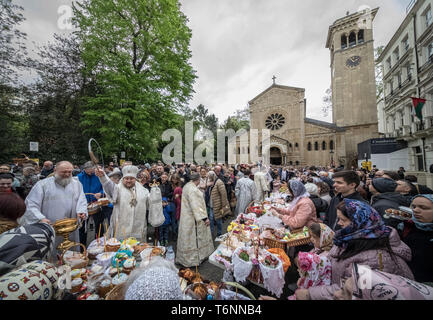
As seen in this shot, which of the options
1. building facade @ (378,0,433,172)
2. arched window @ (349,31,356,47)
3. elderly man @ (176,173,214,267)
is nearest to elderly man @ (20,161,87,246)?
elderly man @ (176,173,214,267)

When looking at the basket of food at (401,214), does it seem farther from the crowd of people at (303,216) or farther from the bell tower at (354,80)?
the bell tower at (354,80)

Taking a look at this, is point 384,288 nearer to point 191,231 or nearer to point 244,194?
point 191,231

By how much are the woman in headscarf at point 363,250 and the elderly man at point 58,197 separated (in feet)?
12.2

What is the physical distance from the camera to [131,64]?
10219 mm

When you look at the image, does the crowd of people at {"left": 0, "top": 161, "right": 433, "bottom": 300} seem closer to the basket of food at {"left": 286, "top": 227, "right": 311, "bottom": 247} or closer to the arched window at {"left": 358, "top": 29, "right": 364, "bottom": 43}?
the basket of food at {"left": 286, "top": 227, "right": 311, "bottom": 247}

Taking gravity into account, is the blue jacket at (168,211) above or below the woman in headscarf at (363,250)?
below

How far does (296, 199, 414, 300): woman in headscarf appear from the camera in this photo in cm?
145

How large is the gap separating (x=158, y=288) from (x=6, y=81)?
16.5 meters

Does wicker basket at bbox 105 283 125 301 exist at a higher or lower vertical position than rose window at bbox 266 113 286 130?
lower

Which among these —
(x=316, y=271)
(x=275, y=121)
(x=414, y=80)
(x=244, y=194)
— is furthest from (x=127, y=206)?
(x=275, y=121)

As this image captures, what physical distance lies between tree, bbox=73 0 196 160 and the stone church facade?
1893cm

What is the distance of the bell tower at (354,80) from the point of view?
22641mm

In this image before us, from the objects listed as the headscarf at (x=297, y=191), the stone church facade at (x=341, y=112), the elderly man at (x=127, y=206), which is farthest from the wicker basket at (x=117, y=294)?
the stone church facade at (x=341, y=112)

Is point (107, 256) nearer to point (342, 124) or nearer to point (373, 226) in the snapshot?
point (373, 226)
